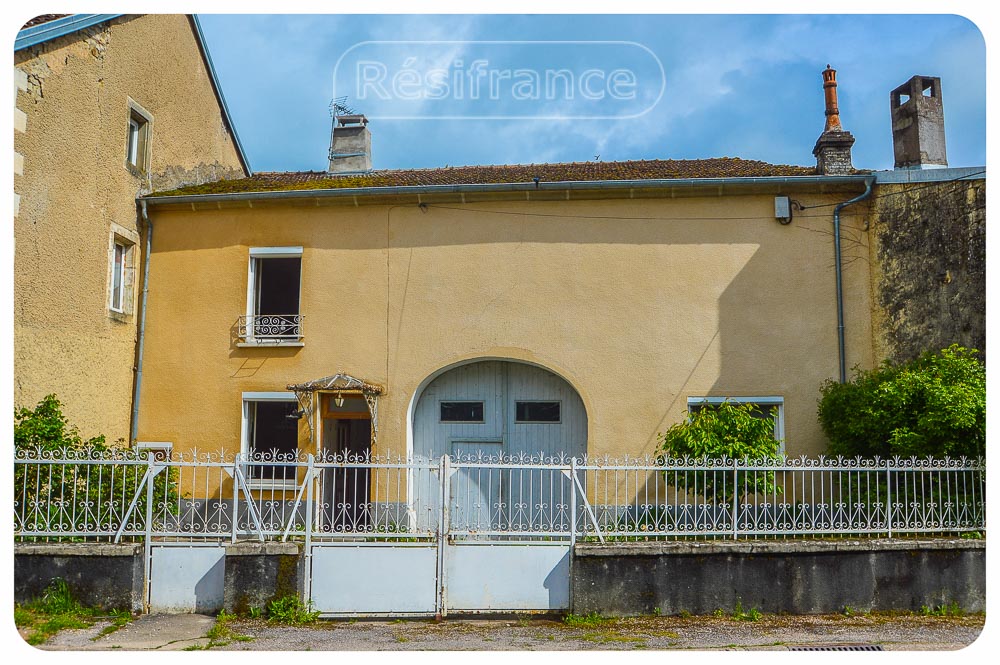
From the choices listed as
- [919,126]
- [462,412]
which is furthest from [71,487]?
[919,126]

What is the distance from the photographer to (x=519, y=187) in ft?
37.5

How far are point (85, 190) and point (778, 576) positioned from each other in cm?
910

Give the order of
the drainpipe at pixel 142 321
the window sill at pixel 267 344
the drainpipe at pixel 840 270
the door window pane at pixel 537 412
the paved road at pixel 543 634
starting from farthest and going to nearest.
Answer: the door window pane at pixel 537 412
the window sill at pixel 267 344
the drainpipe at pixel 142 321
the drainpipe at pixel 840 270
the paved road at pixel 543 634

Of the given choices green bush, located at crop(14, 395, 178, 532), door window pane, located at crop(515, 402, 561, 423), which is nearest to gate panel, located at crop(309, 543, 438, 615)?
green bush, located at crop(14, 395, 178, 532)

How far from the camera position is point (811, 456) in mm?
11062

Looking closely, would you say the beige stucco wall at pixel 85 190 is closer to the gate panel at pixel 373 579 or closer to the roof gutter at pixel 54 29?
the roof gutter at pixel 54 29

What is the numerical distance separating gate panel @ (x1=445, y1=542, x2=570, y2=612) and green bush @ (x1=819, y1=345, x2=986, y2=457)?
420 cm

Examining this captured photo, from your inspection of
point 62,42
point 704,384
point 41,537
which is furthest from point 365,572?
point 62,42

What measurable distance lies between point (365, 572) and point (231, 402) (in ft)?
16.1

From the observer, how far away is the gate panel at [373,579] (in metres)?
7.62

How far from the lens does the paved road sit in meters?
6.86

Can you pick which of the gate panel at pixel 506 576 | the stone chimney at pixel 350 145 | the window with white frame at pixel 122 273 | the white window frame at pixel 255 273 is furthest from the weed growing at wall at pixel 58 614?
the stone chimney at pixel 350 145

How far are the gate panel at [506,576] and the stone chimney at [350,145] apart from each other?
8.78 metres

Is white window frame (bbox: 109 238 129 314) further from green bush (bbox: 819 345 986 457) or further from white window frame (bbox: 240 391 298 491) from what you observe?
green bush (bbox: 819 345 986 457)
